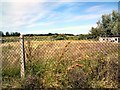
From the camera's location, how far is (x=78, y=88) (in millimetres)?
4699

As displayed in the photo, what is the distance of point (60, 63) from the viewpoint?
524 cm

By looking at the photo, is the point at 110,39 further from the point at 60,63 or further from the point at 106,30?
the point at 106,30

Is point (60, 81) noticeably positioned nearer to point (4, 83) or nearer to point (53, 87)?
point (53, 87)

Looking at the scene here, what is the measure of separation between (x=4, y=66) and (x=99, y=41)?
224 centimetres

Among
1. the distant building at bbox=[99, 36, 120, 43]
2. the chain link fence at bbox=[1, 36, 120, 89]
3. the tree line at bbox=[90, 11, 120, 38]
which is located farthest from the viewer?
the tree line at bbox=[90, 11, 120, 38]

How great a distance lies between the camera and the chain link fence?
4.79 metres

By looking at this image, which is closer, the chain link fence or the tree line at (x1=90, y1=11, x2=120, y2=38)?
the chain link fence

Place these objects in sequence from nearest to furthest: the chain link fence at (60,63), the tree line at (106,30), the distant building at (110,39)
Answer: the chain link fence at (60,63), the distant building at (110,39), the tree line at (106,30)

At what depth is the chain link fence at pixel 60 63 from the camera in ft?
15.7

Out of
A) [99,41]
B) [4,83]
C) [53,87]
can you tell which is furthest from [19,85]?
[99,41]

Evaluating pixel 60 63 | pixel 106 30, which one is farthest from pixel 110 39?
pixel 106 30

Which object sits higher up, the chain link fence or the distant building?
the distant building

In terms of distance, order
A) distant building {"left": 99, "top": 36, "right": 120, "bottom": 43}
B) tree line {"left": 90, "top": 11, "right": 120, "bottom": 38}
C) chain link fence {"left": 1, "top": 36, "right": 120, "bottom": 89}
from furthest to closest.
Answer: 1. tree line {"left": 90, "top": 11, "right": 120, "bottom": 38}
2. distant building {"left": 99, "top": 36, "right": 120, "bottom": 43}
3. chain link fence {"left": 1, "top": 36, "right": 120, "bottom": 89}

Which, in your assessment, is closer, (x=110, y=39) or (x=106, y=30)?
(x=110, y=39)
